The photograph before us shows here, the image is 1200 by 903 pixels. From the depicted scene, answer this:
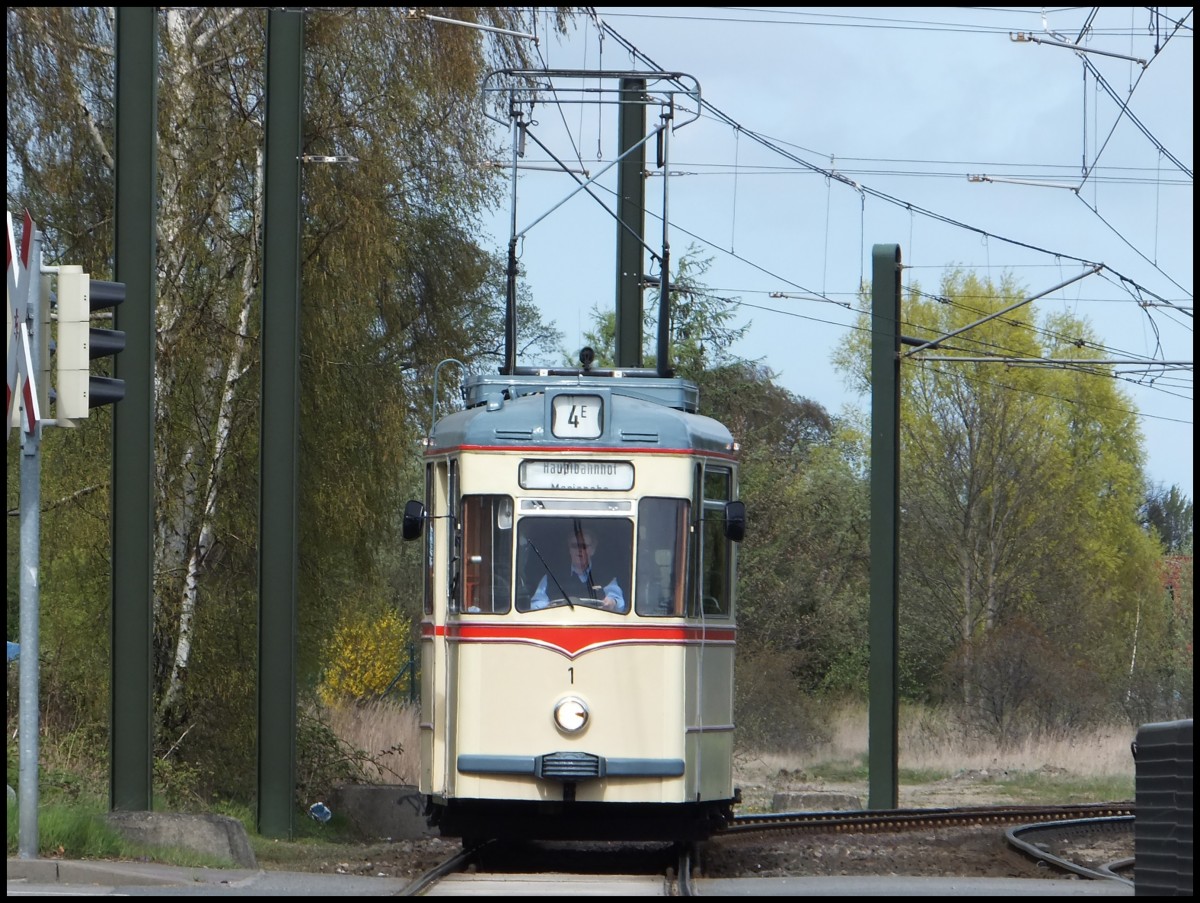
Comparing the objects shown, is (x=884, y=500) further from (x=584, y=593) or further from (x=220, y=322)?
(x=584, y=593)

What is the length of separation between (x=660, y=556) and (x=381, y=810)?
664 cm

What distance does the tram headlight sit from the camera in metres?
12.1

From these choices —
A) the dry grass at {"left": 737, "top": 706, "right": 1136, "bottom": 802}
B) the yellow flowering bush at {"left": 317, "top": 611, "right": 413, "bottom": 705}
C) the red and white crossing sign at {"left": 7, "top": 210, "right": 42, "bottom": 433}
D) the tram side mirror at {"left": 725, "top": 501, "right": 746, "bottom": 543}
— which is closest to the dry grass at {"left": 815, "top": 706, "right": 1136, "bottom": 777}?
the dry grass at {"left": 737, "top": 706, "right": 1136, "bottom": 802}

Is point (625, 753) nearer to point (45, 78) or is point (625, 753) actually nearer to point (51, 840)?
point (51, 840)

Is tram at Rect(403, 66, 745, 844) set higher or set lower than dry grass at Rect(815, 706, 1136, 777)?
higher

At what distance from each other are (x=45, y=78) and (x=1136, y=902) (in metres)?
15.1

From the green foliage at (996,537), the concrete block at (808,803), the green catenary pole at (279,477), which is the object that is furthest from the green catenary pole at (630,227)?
the green foliage at (996,537)

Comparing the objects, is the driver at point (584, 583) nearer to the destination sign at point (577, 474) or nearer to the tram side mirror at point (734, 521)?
the destination sign at point (577, 474)

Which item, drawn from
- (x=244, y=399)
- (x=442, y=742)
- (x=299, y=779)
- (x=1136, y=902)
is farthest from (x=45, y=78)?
(x=1136, y=902)

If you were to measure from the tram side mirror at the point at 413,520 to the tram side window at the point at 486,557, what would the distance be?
0.35 metres

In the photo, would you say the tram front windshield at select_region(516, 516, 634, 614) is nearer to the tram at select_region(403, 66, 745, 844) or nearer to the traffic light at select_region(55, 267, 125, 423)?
the tram at select_region(403, 66, 745, 844)

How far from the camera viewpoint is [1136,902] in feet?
24.5

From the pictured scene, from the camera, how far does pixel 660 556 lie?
40.5 feet

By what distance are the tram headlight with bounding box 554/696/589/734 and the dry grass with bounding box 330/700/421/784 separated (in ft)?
29.4
